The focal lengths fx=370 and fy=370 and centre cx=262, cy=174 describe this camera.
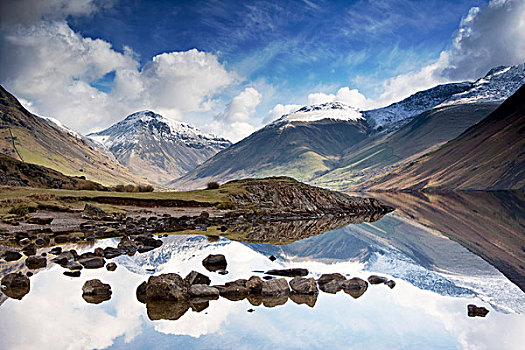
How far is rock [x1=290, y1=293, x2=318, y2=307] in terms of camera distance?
15.6 metres

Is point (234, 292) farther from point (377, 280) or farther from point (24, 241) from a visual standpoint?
point (24, 241)

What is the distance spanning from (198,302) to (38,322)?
5.74 metres

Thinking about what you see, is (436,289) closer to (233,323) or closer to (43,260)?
(233,323)

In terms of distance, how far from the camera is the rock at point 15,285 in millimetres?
16281

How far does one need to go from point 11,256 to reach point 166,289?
1365 cm

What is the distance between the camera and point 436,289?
60.6ft

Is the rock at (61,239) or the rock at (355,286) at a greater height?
the rock at (61,239)

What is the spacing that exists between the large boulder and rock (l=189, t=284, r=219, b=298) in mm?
3619

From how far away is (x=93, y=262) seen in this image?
21938mm

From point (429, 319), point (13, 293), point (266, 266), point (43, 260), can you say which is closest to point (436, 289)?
point (429, 319)

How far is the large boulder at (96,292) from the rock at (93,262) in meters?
5.25

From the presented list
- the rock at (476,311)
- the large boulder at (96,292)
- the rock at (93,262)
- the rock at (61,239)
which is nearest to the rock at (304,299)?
the rock at (476,311)

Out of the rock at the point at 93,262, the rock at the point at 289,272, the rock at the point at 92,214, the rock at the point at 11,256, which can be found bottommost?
the rock at the point at 289,272

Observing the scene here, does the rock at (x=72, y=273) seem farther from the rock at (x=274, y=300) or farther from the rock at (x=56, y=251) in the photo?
the rock at (x=274, y=300)
